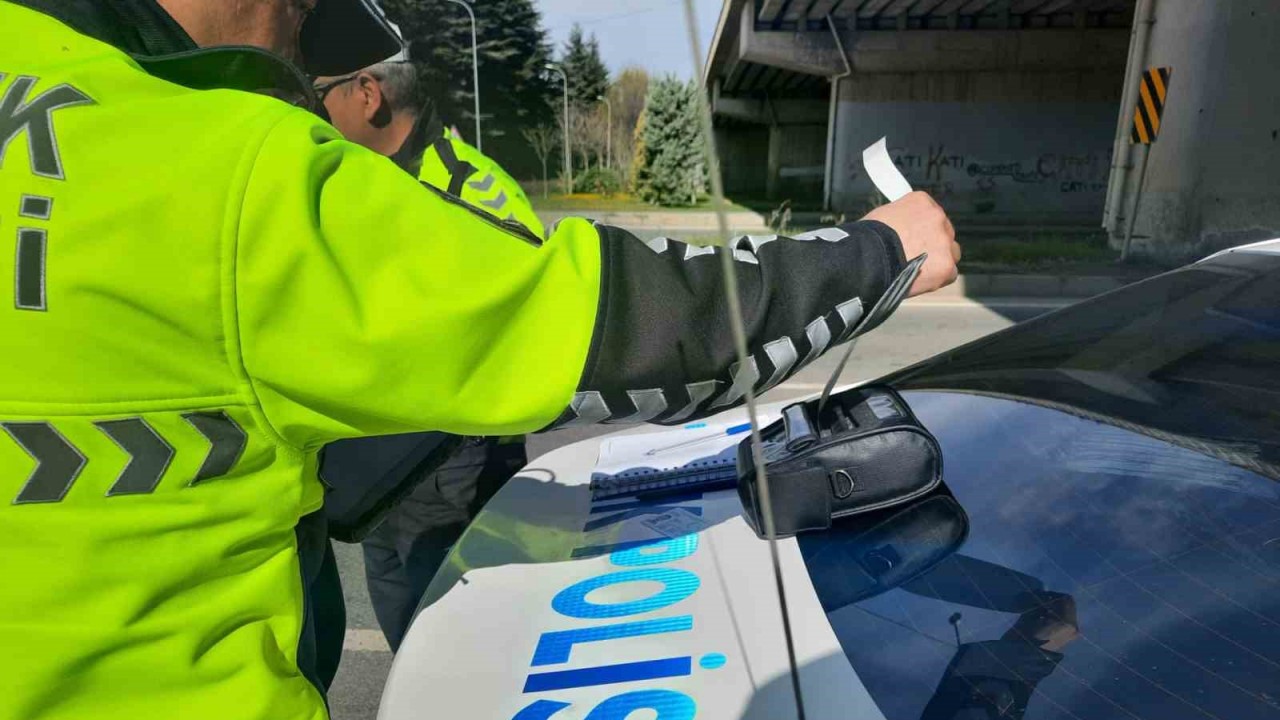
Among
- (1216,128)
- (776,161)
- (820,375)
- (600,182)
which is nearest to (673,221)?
(600,182)

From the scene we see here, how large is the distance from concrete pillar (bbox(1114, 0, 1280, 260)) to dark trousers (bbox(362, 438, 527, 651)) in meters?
9.93

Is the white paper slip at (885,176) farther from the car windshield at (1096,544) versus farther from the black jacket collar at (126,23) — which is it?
the black jacket collar at (126,23)

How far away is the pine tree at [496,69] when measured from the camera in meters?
26.9

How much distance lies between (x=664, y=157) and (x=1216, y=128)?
52.0 ft

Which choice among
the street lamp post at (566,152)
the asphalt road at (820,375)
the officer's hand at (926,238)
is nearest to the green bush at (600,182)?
the street lamp post at (566,152)

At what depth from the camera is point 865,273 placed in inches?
38.5

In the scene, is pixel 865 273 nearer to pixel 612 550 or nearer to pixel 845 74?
pixel 612 550

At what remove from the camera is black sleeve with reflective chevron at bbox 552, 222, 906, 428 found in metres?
0.89

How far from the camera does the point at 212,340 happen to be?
0.76m

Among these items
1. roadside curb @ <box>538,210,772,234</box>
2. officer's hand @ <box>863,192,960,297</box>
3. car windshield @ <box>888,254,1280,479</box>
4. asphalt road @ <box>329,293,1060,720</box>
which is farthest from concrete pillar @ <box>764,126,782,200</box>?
officer's hand @ <box>863,192,960,297</box>

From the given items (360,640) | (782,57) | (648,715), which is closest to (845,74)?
(782,57)

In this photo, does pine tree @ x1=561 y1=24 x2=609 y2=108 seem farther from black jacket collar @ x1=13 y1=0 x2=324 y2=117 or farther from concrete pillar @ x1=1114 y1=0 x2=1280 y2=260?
Result: black jacket collar @ x1=13 y1=0 x2=324 y2=117

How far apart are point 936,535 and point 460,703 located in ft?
2.20

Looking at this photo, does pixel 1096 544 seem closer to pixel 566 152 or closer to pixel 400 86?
pixel 400 86
